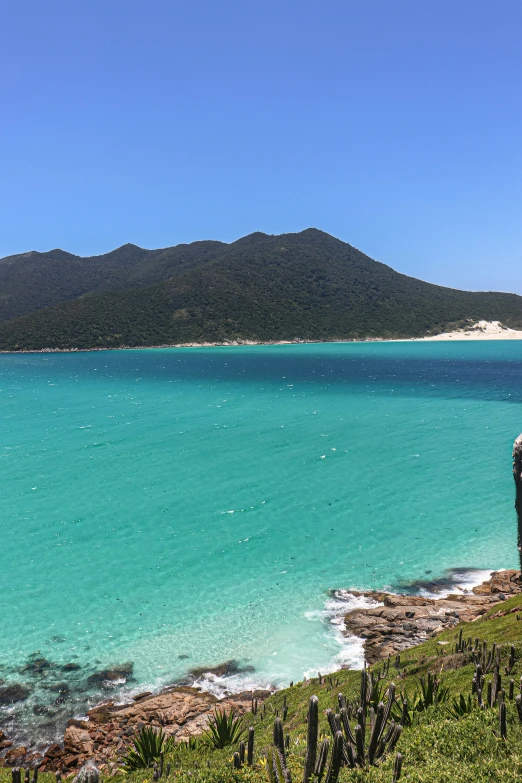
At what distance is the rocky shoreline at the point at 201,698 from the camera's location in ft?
33.2

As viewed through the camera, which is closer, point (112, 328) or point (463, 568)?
point (463, 568)

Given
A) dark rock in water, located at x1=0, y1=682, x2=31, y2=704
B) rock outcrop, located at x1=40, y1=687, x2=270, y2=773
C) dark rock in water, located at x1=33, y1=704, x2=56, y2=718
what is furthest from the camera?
dark rock in water, located at x1=0, y1=682, x2=31, y2=704

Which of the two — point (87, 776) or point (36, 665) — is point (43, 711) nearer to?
point (36, 665)

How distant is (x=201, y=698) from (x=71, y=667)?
422 centimetres

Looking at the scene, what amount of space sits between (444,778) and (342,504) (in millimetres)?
20447

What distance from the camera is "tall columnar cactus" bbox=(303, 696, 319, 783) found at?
5364 millimetres

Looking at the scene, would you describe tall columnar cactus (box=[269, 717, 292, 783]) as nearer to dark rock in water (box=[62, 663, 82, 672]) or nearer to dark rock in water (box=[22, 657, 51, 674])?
dark rock in water (box=[62, 663, 82, 672])

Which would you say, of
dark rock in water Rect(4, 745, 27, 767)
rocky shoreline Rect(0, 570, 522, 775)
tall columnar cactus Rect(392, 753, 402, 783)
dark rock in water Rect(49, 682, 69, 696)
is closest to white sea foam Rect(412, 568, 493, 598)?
rocky shoreline Rect(0, 570, 522, 775)

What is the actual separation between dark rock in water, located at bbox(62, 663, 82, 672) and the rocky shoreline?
817 mm

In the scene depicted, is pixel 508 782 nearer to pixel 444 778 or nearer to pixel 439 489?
pixel 444 778

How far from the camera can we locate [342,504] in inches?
1032

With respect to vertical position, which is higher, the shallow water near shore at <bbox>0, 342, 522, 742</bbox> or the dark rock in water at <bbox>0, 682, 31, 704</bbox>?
the shallow water near shore at <bbox>0, 342, 522, 742</bbox>

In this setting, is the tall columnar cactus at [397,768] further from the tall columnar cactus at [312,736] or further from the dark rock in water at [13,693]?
the dark rock in water at [13,693]

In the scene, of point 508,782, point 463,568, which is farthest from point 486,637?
point 463,568
